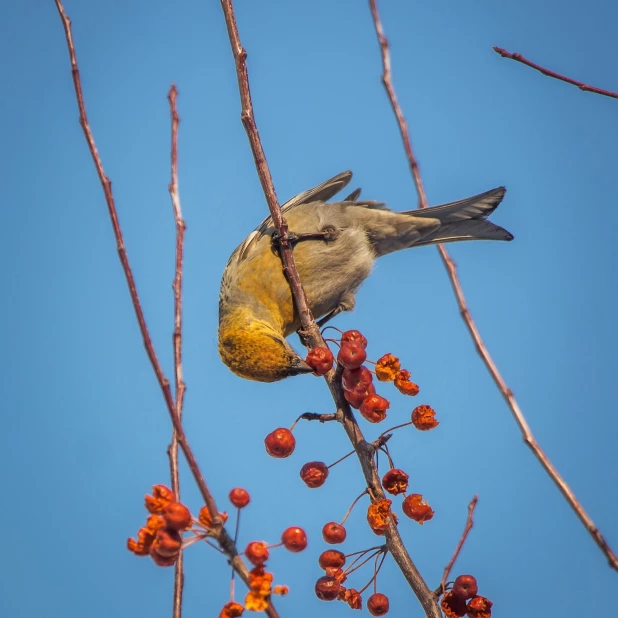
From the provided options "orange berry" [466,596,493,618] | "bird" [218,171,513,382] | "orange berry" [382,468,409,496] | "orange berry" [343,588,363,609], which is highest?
"bird" [218,171,513,382]

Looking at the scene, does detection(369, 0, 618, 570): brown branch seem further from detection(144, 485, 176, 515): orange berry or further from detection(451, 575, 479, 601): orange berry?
detection(144, 485, 176, 515): orange berry

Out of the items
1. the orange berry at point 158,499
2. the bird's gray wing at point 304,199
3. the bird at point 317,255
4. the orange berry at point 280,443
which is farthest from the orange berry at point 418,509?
the bird's gray wing at point 304,199

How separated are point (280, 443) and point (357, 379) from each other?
43 cm

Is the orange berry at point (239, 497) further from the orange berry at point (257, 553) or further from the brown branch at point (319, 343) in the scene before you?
the brown branch at point (319, 343)

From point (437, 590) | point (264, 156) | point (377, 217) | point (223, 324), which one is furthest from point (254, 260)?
point (437, 590)

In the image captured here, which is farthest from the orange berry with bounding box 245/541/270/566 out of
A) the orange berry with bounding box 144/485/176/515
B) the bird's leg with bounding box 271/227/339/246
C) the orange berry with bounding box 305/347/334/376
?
the bird's leg with bounding box 271/227/339/246

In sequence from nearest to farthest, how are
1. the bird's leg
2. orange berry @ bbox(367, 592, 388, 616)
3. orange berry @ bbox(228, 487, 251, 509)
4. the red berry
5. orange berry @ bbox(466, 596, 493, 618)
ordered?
1. orange berry @ bbox(228, 487, 251, 509)
2. orange berry @ bbox(466, 596, 493, 618)
3. orange berry @ bbox(367, 592, 388, 616)
4. the red berry
5. the bird's leg

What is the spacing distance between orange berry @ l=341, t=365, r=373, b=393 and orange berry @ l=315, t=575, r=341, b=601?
779mm

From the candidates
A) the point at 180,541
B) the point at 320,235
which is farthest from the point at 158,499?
the point at 320,235

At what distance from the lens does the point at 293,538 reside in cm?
236

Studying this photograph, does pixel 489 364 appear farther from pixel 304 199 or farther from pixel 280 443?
pixel 304 199

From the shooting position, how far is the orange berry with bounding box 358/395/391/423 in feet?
9.82

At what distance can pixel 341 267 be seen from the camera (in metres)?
5.60

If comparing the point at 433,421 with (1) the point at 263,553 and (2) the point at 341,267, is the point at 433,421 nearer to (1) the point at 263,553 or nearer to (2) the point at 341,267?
(1) the point at 263,553
